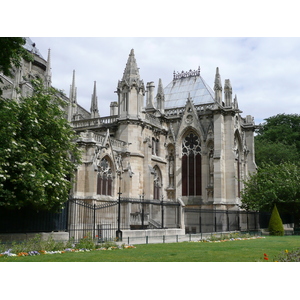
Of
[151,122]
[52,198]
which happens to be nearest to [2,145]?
[52,198]

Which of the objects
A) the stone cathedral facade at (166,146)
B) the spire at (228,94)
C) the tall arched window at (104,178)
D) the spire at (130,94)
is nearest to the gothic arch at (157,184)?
the stone cathedral facade at (166,146)

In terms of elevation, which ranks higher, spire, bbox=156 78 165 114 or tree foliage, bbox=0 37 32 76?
spire, bbox=156 78 165 114

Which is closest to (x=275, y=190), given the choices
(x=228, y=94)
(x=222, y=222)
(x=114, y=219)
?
(x=222, y=222)

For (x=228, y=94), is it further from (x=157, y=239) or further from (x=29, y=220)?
(x=29, y=220)

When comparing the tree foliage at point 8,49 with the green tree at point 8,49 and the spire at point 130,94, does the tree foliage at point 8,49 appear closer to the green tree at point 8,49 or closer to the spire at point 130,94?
the green tree at point 8,49

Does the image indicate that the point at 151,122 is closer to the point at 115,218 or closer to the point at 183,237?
the point at 115,218

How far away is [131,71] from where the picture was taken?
1412 inches

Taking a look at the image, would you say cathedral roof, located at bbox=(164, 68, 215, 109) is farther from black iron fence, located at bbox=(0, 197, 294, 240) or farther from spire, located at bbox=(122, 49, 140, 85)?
black iron fence, located at bbox=(0, 197, 294, 240)

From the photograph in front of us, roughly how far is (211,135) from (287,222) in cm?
1171

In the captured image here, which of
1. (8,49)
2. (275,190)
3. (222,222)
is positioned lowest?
(222,222)

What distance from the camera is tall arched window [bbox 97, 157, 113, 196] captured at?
30906mm

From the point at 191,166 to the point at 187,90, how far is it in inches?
393

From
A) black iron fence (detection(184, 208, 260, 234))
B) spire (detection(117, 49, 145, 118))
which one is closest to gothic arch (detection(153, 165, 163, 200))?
black iron fence (detection(184, 208, 260, 234))

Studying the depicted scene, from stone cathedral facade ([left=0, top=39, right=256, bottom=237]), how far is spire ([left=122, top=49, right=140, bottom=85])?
0.09 meters
